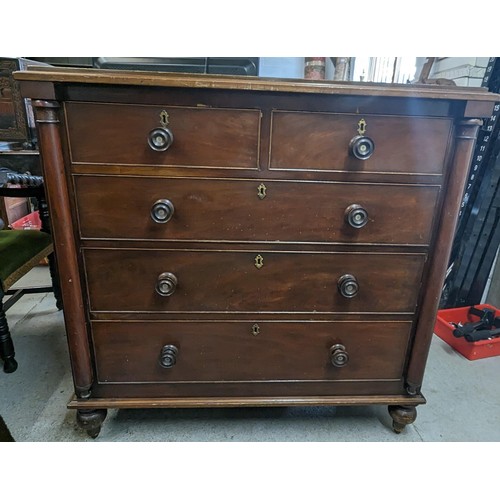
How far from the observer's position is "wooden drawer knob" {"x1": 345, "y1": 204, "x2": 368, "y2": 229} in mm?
948

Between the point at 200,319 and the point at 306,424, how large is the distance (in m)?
0.60

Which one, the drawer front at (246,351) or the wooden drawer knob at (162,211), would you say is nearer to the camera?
the wooden drawer knob at (162,211)

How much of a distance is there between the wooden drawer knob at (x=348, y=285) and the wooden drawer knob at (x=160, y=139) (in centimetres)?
63

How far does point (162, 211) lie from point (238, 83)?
0.38 meters

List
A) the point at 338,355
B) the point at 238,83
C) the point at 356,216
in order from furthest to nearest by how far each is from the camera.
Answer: the point at 338,355 < the point at 356,216 < the point at 238,83

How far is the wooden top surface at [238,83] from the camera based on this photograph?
0.80 meters

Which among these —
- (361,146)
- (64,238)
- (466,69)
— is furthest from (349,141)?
Answer: (466,69)

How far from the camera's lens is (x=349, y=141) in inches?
35.8

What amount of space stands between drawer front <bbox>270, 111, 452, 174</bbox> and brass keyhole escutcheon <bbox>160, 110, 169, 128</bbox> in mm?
280

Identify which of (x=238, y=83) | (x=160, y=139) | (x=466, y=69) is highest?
(x=466, y=69)

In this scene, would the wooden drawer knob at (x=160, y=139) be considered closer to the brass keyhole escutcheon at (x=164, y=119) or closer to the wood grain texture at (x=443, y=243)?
the brass keyhole escutcheon at (x=164, y=119)

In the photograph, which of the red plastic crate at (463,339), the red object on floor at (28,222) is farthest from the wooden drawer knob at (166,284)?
the red object on floor at (28,222)

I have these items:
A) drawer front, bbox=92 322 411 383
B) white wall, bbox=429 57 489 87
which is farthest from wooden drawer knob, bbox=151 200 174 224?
white wall, bbox=429 57 489 87

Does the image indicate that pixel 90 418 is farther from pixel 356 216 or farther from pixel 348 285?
pixel 356 216
